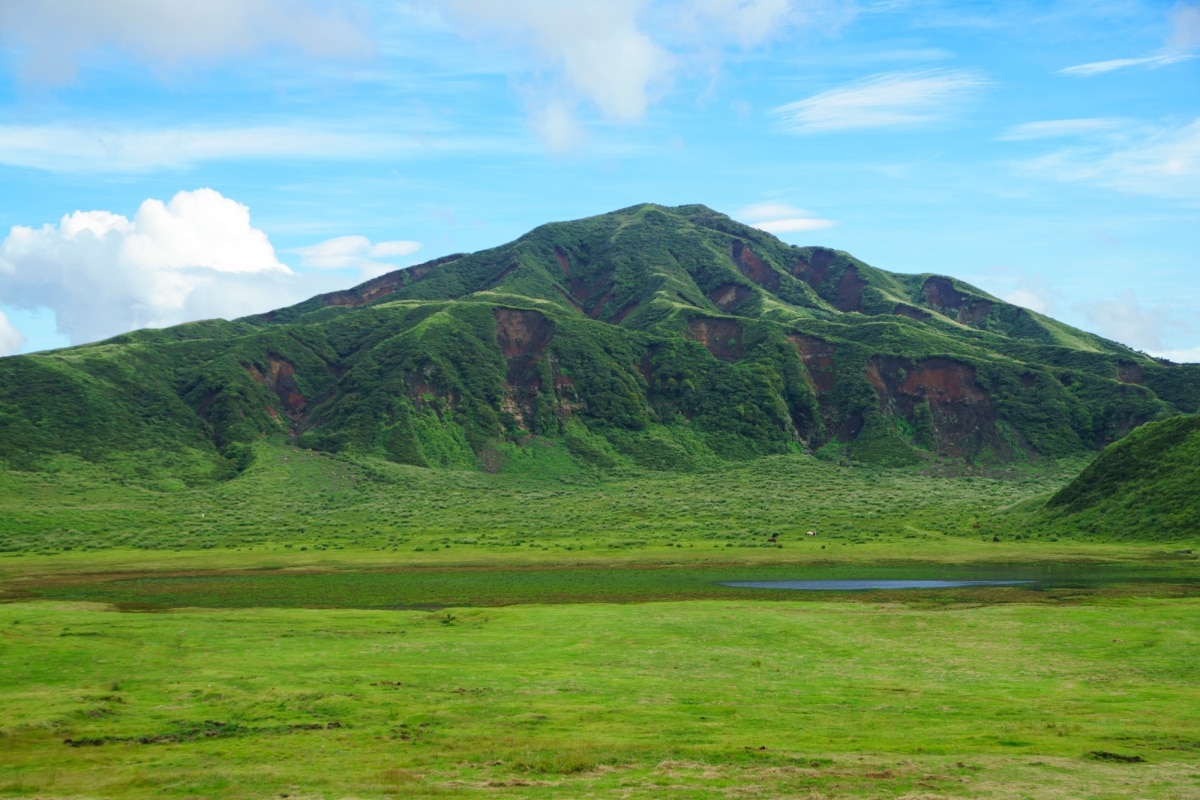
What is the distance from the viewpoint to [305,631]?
51.2 m

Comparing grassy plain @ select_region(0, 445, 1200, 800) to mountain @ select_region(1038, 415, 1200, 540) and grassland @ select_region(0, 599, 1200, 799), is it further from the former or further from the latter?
mountain @ select_region(1038, 415, 1200, 540)

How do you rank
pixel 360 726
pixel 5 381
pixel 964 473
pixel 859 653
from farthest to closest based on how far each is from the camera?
pixel 964 473 → pixel 5 381 → pixel 859 653 → pixel 360 726

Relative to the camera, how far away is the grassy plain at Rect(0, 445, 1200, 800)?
26328 millimetres

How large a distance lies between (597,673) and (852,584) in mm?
39597

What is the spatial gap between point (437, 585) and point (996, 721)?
52.7 m

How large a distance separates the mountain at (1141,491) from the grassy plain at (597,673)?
4.20 m

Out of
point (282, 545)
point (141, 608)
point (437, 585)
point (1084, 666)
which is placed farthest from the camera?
point (282, 545)

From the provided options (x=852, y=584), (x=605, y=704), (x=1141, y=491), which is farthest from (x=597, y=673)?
(x=1141, y=491)

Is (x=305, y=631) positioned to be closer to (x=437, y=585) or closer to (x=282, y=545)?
(x=437, y=585)

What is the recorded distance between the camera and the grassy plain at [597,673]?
26328 mm

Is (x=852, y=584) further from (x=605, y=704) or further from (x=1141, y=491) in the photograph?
(x=1141, y=491)

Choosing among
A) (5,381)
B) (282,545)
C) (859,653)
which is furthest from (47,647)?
(5,381)

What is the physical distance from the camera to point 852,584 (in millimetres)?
75062

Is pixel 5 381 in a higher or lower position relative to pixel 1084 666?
higher
